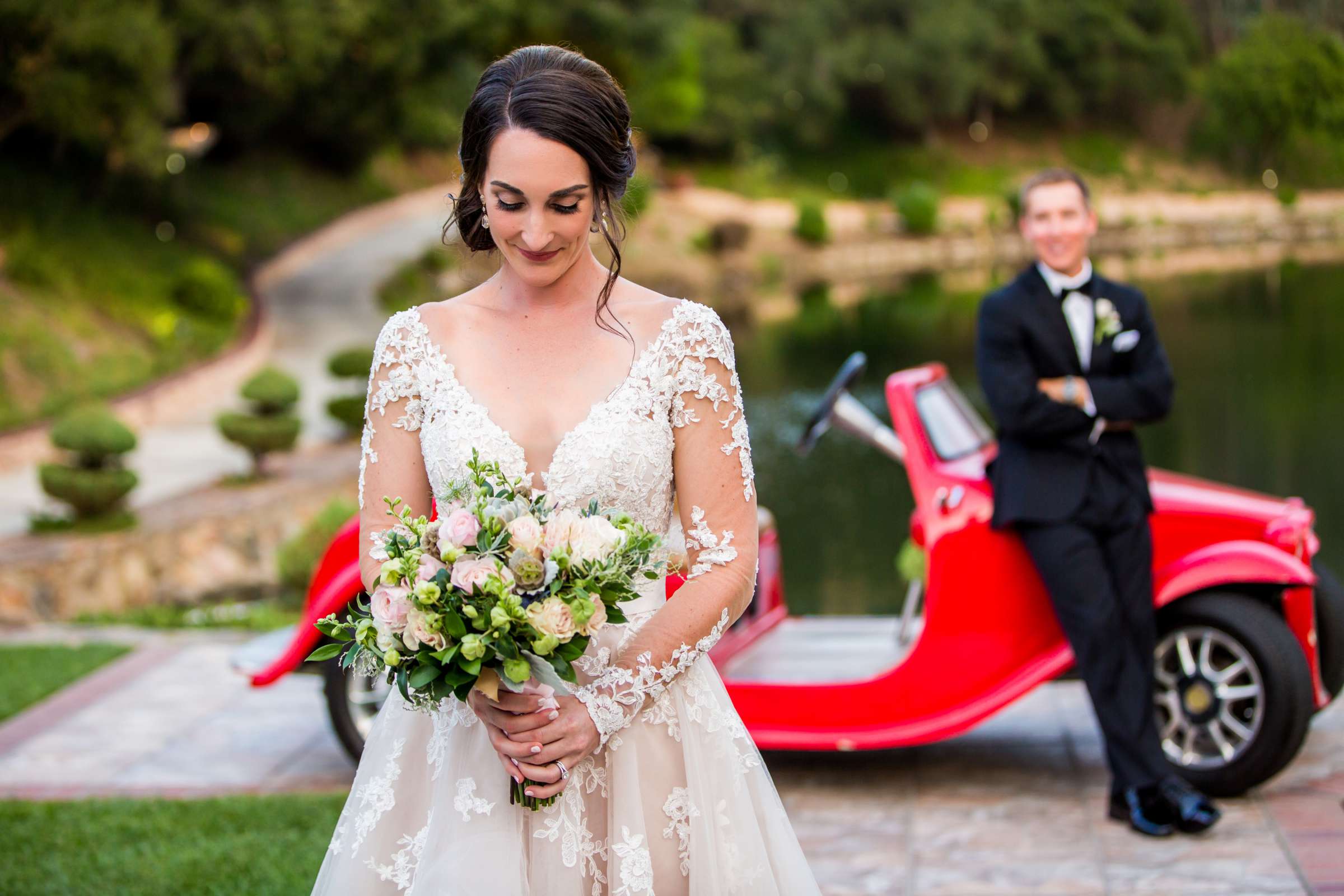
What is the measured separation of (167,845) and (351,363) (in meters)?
10.2

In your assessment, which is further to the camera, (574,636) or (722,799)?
(722,799)

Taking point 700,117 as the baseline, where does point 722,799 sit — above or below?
below

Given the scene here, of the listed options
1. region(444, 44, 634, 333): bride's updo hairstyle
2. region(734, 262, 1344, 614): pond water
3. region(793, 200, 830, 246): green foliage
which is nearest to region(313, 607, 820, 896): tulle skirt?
region(444, 44, 634, 333): bride's updo hairstyle

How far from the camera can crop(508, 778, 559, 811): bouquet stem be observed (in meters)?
2.36

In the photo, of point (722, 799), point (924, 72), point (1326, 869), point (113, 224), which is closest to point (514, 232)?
point (722, 799)

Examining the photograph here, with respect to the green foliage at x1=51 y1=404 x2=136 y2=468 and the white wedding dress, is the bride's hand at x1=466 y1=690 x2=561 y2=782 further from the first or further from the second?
the green foliage at x1=51 y1=404 x2=136 y2=468

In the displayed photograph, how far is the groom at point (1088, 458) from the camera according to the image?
4.48m

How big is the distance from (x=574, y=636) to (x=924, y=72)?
191ft

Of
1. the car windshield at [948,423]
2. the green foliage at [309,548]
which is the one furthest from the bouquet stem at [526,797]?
the green foliage at [309,548]

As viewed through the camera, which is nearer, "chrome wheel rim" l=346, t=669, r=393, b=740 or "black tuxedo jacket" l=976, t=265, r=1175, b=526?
"black tuxedo jacket" l=976, t=265, r=1175, b=526

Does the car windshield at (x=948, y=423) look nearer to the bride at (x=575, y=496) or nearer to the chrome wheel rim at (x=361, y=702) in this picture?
the chrome wheel rim at (x=361, y=702)

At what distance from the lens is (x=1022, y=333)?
474cm

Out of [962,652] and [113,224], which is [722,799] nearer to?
[962,652]

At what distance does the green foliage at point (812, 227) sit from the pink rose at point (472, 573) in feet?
132
